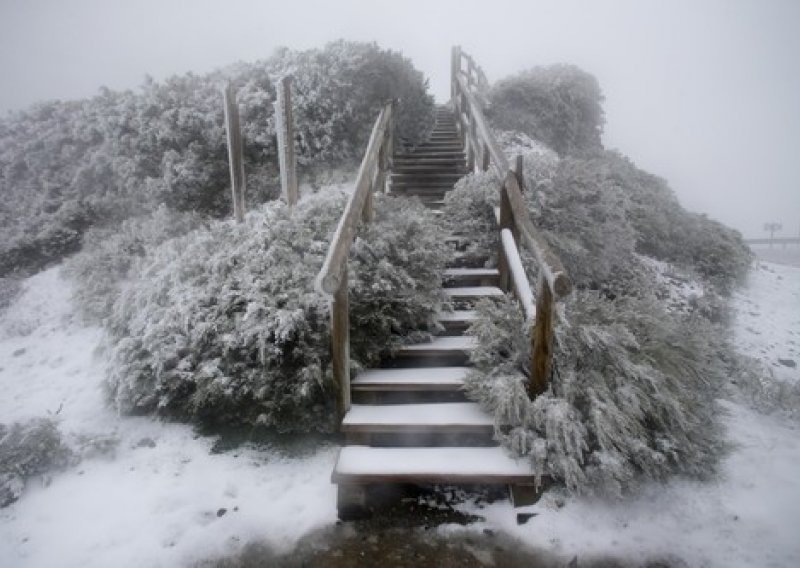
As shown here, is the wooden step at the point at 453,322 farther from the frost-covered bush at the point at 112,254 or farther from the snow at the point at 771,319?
the frost-covered bush at the point at 112,254

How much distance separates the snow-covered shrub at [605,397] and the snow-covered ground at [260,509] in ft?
0.86

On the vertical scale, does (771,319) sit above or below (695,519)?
above

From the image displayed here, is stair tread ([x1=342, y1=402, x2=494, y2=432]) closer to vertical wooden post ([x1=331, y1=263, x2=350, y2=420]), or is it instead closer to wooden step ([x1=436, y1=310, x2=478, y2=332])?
vertical wooden post ([x1=331, y1=263, x2=350, y2=420])

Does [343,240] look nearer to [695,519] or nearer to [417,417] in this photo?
[417,417]

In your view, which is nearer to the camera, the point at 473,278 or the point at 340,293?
the point at 340,293

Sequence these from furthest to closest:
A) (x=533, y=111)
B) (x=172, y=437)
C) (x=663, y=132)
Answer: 1. (x=663, y=132)
2. (x=533, y=111)
3. (x=172, y=437)

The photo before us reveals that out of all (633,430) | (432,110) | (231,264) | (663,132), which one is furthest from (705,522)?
(663,132)

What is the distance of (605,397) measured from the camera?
347 centimetres

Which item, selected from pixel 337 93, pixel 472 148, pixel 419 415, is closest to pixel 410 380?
pixel 419 415

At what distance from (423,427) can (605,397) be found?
4.26 ft

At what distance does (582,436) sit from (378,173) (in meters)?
5.09

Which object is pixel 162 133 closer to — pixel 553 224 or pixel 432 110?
pixel 432 110

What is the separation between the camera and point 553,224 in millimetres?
6355

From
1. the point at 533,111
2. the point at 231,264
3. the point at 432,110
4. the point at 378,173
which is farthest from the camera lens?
the point at 533,111
